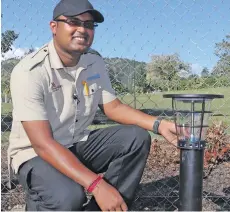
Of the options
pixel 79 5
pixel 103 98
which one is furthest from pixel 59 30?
pixel 103 98

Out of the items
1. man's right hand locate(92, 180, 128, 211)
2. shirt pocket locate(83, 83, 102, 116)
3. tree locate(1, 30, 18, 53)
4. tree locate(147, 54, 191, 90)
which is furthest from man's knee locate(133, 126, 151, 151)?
tree locate(1, 30, 18, 53)

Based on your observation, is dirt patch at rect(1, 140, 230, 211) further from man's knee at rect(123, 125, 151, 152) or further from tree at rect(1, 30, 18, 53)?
tree at rect(1, 30, 18, 53)

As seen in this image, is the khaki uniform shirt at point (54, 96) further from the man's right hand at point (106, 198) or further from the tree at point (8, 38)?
the tree at point (8, 38)

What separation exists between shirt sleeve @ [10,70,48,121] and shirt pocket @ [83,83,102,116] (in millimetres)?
342

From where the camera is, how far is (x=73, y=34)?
2.32 m

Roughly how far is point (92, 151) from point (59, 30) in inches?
28.1

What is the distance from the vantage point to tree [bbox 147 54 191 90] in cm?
318

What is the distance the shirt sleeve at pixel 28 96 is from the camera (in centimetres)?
220

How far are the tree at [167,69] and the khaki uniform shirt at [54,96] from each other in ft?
1.98

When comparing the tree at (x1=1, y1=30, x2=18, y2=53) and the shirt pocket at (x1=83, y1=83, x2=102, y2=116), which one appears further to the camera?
the tree at (x1=1, y1=30, x2=18, y2=53)

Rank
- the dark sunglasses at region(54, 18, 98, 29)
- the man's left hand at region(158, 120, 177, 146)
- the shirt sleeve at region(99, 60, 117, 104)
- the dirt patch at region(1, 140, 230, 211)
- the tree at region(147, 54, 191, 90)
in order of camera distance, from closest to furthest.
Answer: the dark sunglasses at region(54, 18, 98, 29) < the man's left hand at region(158, 120, 177, 146) < the shirt sleeve at region(99, 60, 117, 104) < the tree at region(147, 54, 191, 90) < the dirt patch at region(1, 140, 230, 211)

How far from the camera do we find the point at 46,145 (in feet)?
6.97

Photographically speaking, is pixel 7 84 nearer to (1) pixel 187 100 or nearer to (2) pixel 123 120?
(2) pixel 123 120

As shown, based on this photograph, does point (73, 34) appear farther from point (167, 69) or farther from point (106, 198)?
point (167, 69)
